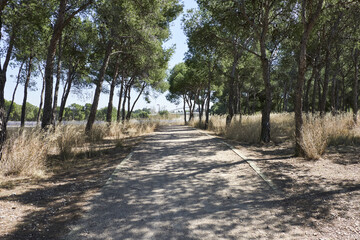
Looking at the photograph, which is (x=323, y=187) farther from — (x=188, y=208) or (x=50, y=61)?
(x=50, y=61)

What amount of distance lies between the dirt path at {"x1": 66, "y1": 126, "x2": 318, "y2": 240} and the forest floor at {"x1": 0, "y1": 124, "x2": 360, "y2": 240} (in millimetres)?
33

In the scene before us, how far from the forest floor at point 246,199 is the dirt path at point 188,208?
33mm

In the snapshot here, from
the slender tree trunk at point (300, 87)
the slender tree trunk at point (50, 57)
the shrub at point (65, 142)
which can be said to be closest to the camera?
the slender tree trunk at point (300, 87)

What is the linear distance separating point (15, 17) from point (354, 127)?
48.4 ft

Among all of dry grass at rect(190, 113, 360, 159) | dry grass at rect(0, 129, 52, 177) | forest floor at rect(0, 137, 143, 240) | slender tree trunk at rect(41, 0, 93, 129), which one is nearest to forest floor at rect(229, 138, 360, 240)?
dry grass at rect(190, 113, 360, 159)

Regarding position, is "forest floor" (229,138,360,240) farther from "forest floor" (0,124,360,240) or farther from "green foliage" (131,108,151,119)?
"green foliage" (131,108,151,119)

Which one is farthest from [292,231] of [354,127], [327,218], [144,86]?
[144,86]

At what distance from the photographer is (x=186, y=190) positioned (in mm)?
4039

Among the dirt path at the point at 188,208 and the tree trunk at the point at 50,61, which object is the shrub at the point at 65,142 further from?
the dirt path at the point at 188,208

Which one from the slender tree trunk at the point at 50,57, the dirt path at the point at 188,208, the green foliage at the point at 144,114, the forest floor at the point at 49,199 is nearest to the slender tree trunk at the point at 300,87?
the dirt path at the point at 188,208

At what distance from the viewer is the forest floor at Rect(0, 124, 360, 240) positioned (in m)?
2.69

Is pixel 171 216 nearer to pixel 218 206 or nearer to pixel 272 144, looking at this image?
pixel 218 206

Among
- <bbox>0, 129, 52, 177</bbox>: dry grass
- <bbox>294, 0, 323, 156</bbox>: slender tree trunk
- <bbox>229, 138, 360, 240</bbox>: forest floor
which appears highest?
<bbox>294, 0, 323, 156</bbox>: slender tree trunk

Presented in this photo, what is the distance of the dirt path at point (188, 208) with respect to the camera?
261 centimetres
